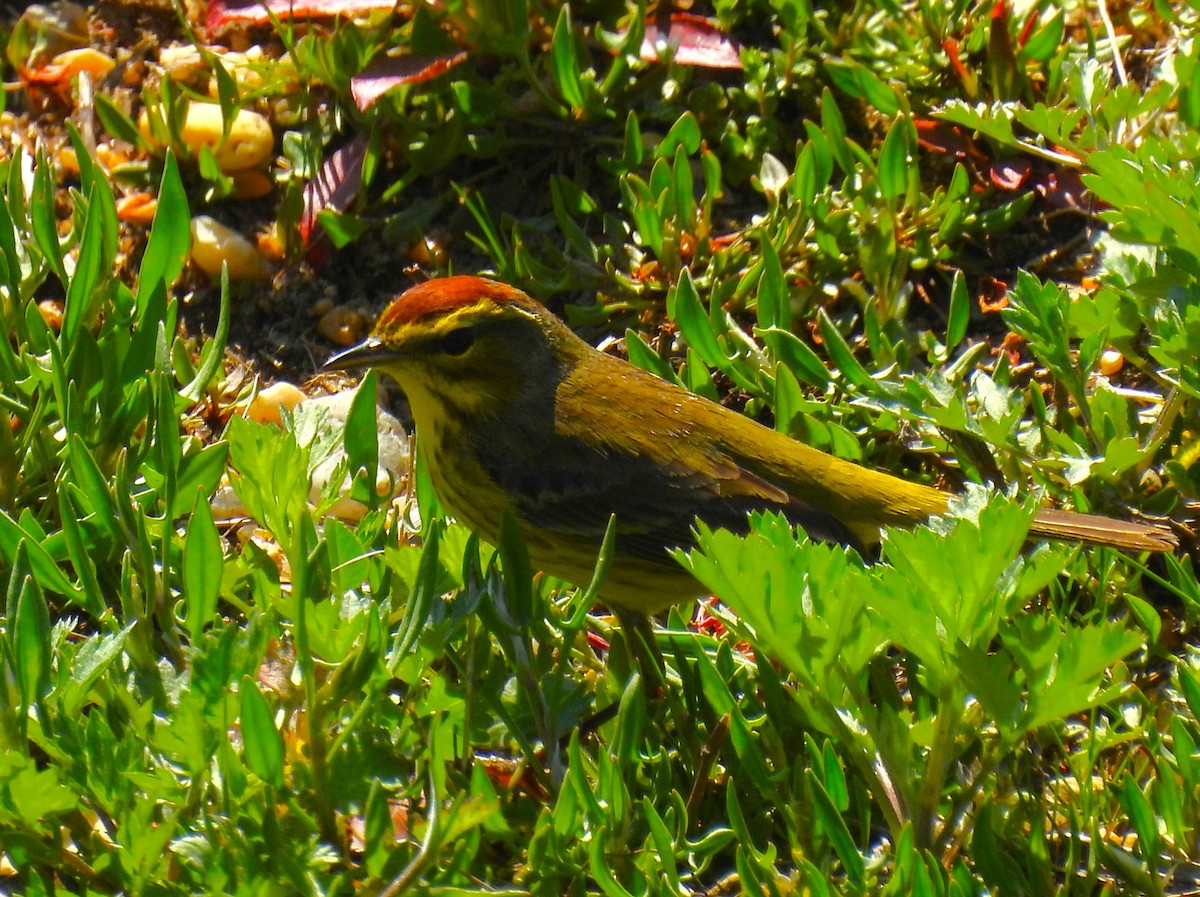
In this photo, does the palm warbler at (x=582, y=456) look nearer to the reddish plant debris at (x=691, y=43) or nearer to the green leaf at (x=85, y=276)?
the green leaf at (x=85, y=276)

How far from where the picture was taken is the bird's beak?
13.2 ft

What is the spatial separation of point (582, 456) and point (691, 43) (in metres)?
1.97

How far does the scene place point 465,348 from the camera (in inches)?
164

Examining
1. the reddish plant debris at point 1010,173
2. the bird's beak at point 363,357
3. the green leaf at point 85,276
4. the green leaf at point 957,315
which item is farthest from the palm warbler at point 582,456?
the reddish plant debris at point 1010,173

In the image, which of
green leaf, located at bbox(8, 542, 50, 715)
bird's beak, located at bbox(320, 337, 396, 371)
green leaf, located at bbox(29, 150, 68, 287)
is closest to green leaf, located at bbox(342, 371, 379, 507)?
bird's beak, located at bbox(320, 337, 396, 371)

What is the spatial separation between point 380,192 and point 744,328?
1.43 meters

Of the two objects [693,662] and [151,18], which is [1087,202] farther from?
[151,18]

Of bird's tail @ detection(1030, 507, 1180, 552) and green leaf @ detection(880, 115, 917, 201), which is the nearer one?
bird's tail @ detection(1030, 507, 1180, 552)

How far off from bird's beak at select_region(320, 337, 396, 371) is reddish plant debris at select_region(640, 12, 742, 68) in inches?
71.8

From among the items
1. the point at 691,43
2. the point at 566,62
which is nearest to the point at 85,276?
the point at 566,62

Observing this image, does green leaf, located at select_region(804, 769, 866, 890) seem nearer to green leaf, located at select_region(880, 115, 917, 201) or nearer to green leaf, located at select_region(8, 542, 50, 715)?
green leaf, located at select_region(8, 542, 50, 715)

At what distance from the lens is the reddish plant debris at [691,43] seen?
17.4ft

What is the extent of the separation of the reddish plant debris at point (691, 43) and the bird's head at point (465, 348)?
57.2 inches

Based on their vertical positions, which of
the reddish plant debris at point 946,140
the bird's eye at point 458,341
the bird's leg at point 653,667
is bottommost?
the bird's leg at point 653,667
